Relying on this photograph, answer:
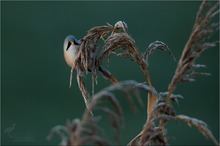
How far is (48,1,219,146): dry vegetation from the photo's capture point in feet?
3.68

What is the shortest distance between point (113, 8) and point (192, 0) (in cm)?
137

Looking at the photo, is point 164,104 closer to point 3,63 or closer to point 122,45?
point 122,45

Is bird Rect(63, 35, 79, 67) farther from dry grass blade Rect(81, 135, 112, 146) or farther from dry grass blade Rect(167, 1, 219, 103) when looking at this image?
dry grass blade Rect(81, 135, 112, 146)

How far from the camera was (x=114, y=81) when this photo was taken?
1869mm

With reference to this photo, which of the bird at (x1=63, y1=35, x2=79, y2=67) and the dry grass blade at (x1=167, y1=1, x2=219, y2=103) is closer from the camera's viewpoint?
the dry grass blade at (x1=167, y1=1, x2=219, y2=103)

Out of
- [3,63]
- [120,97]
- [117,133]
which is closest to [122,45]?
[117,133]

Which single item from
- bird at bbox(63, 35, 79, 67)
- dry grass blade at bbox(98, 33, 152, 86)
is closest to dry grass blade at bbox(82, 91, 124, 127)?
dry grass blade at bbox(98, 33, 152, 86)

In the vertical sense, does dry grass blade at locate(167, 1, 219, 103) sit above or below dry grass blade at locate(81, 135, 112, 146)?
above

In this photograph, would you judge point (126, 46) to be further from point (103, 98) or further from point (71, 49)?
point (103, 98)

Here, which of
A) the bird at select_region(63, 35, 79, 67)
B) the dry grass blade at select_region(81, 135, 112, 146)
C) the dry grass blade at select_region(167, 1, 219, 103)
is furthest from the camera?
the bird at select_region(63, 35, 79, 67)

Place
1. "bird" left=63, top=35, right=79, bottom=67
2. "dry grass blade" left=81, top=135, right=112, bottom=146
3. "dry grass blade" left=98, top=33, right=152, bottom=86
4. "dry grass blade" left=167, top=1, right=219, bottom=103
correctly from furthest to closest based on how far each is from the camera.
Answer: "bird" left=63, top=35, right=79, bottom=67 → "dry grass blade" left=98, top=33, right=152, bottom=86 → "dry grass blade" left=167, top=1, right=219, bottom=103 → "dry grass blade" left=81, top=135, right=112, bottom=146

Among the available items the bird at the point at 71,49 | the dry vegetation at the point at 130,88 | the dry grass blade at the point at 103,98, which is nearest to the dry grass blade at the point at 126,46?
the dry vegetation at the point at 130,88

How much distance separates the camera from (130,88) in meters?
1.15

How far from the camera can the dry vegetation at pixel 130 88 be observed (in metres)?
1.12
